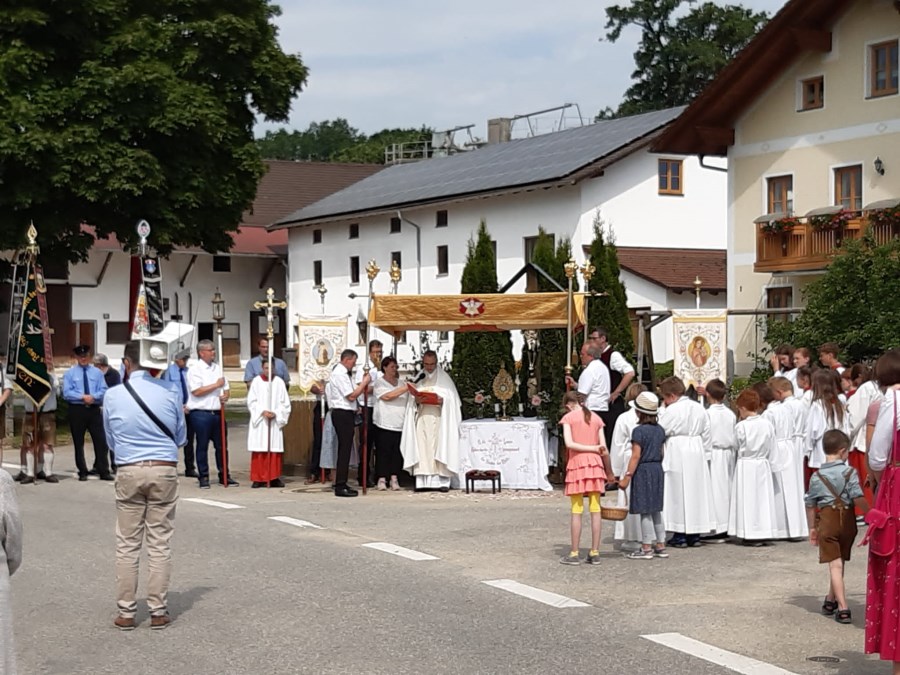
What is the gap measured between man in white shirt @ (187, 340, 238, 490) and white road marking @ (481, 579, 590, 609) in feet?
28.5

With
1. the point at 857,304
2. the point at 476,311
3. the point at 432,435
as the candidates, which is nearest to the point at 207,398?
the point at 432,435

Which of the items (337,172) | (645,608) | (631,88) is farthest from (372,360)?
(631,88)

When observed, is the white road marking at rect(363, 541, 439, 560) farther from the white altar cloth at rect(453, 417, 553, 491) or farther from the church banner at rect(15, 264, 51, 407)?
the church banner at rect(15, 264, 51, 407)

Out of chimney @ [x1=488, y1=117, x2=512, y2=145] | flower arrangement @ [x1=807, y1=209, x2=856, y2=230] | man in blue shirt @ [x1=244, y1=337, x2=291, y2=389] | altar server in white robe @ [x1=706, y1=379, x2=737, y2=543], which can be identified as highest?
chimney @ [x1=488, y1=117, x2=512, y2=145]

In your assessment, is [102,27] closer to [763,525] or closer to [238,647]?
[763,525]

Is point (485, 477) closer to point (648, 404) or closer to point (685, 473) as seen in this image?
point (685, 473)

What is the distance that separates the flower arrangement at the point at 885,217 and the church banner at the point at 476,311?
45.3ft

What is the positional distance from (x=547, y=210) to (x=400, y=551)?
105 ft

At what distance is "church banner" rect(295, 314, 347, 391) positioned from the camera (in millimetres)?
19516

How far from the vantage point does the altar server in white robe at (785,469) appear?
44.6 feet

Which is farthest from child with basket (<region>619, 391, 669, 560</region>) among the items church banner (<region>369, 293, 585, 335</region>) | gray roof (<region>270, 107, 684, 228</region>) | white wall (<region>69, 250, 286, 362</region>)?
white wall (<region>69, 250, 286, 362</region>)

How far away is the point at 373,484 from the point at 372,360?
66.1 inches

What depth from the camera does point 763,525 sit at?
13.3 metres

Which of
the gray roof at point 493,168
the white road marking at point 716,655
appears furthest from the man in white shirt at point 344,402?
the gray roof at point 493,168
